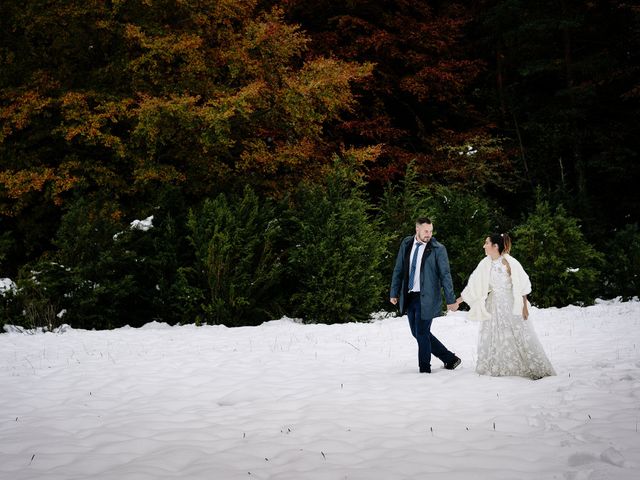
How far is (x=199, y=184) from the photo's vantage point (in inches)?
619

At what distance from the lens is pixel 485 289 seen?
723 centimetres

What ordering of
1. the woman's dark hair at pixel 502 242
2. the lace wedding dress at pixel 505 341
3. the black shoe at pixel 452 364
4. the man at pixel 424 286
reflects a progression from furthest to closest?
the black shoe at pixel 452 364
the woman's dark hair at pixel 502 242
the man at pixel 424 286
the lace wedding dress at pixel 505 341

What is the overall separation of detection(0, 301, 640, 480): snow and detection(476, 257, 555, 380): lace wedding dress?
0.66 ft

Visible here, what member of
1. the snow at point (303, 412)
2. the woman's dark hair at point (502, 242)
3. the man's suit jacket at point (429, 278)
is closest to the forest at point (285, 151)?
the snow at point (303, 412)

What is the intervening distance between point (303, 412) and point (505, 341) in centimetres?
272

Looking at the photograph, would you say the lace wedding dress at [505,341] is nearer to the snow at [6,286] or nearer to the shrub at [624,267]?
the snow at [6,286]

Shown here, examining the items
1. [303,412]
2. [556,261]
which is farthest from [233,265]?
[556,261]

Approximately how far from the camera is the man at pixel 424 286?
7.10 m

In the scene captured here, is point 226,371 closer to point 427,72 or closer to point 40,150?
point 40,150

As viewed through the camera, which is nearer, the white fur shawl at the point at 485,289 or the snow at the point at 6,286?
the white fur shawl at the point at 485,289

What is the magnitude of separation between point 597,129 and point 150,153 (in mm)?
16483

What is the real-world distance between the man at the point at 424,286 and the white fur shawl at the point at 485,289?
11.5 inches

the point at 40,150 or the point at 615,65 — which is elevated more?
the point at 615,65

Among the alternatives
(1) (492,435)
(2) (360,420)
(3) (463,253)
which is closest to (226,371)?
(2) (360,420)
